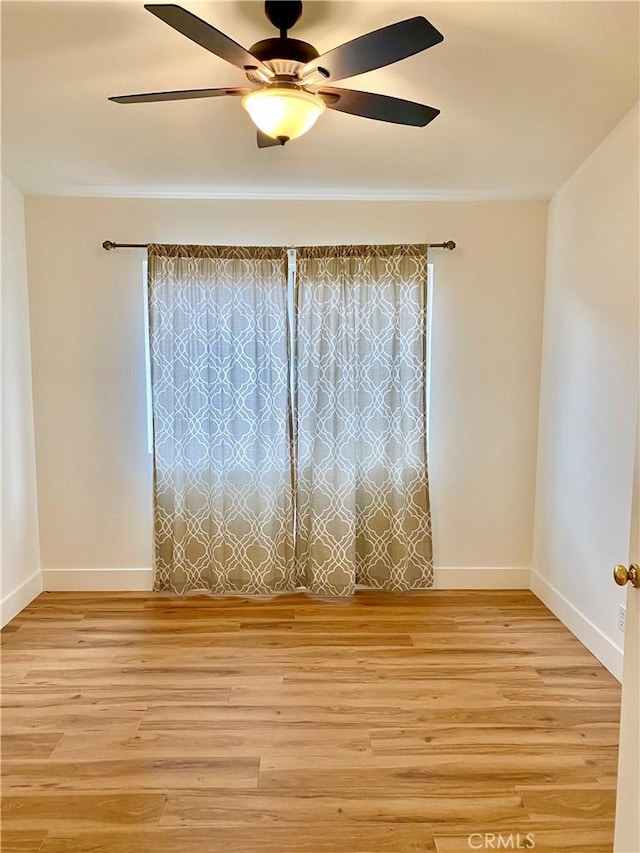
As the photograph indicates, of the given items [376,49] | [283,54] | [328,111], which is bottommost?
[376,49]

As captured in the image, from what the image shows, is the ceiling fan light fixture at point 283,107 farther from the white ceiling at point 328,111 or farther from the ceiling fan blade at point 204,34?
the white ceiling at point 328,111

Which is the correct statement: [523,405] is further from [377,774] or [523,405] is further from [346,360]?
[377,774]

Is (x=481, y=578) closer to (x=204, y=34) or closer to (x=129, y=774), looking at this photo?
(x=129, y=774)

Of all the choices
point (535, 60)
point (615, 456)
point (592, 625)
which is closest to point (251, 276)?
point (535, 60)

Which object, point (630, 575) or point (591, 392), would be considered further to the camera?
point (591, 392)

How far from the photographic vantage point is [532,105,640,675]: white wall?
2.44 m

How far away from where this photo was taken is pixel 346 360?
3.23m

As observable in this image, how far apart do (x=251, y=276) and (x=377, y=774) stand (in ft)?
8.54

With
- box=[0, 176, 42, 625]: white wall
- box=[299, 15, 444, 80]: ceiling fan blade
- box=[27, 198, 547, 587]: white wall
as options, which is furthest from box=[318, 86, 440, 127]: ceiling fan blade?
box=[0, 176, 42, 625]: white wall

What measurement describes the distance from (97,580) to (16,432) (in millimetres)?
1076

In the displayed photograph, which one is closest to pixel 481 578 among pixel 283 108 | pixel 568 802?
pixel 568 802

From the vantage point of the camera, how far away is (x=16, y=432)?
3.13 metres

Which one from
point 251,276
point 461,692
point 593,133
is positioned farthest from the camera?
point 251,276

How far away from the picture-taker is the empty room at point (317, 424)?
1821mm
